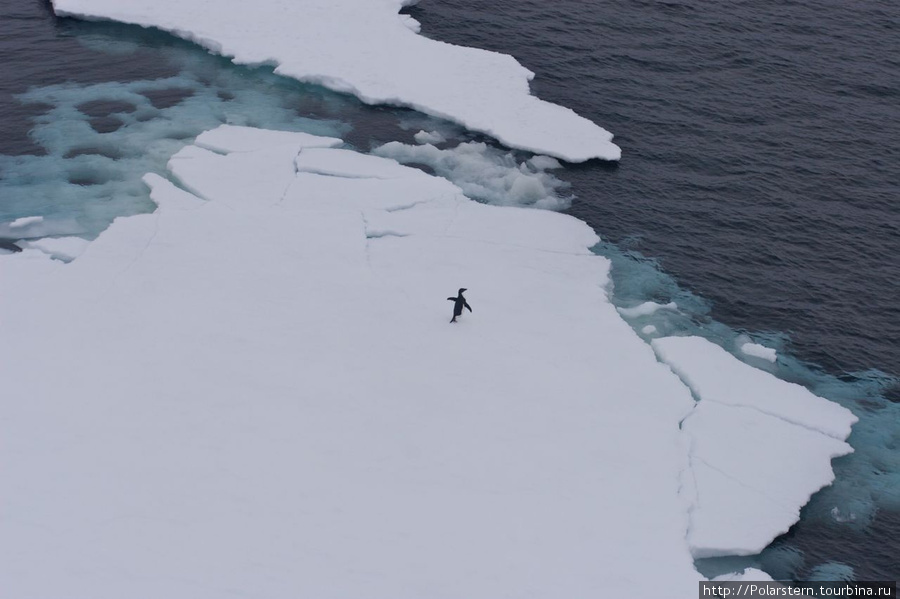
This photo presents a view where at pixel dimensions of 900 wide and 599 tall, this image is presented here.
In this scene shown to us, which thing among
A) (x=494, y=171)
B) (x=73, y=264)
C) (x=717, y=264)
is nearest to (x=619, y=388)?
(x=717, y=264)

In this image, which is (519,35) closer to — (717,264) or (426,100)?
(426,100)

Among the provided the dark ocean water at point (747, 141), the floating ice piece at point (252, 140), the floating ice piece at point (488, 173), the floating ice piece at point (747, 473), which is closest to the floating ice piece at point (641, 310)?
the dark ocean water at point (747, 141)

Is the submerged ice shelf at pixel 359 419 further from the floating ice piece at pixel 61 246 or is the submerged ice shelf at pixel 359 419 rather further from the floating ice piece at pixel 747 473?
the floating ice piece at pixel 61 246

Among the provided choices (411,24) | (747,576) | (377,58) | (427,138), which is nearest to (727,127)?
(427,138)

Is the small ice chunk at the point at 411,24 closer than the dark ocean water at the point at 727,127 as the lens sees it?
No

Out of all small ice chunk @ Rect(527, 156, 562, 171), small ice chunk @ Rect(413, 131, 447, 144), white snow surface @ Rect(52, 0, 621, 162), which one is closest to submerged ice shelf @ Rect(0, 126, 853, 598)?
small ice chunk @ Rect(527, 156, 562, 171)

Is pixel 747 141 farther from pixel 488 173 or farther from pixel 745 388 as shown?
pixel 745 388
